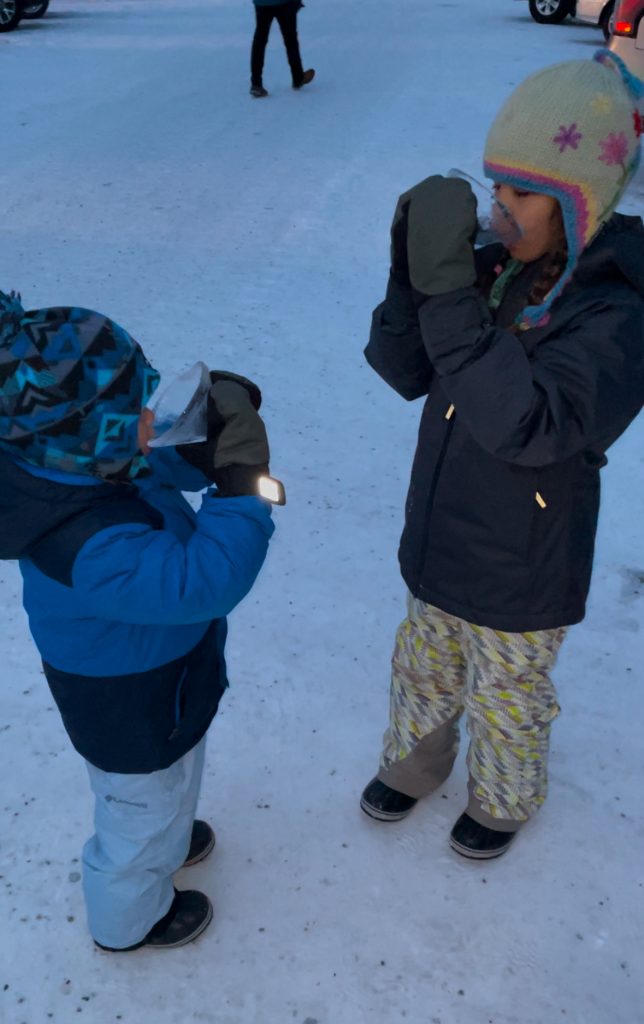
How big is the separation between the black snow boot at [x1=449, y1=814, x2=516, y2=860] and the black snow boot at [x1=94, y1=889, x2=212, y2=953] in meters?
0.56

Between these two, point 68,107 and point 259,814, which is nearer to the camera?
point 259,814

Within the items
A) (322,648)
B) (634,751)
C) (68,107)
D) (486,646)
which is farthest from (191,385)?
(68,107)

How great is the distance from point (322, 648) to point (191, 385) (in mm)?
1293

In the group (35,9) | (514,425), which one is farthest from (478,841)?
(35,9)

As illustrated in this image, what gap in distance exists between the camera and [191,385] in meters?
1.64

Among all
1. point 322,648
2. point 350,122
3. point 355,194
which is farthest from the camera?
point 350,122

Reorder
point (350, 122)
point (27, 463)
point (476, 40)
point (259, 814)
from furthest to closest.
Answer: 1. point (476, 40)
2. point (350, 122)
3. point (259, 814)
4. point (27, 463)

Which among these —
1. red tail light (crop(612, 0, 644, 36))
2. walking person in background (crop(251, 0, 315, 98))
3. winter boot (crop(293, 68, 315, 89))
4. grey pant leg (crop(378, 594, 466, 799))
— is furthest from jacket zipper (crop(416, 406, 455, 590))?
winter boot (crop(293, 68, 315, 89))

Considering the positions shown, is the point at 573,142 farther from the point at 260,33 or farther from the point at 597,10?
the point at 597,10

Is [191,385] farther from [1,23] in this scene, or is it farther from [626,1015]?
[1,23]

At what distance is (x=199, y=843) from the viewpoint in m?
2.18

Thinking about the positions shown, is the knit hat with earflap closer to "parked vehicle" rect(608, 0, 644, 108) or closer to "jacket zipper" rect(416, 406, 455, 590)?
"jacket zipper" rect(416, 406, 455, 590)

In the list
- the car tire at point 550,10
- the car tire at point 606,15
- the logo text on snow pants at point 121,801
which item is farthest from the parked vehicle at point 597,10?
the logo text on snow pants at point 121,801

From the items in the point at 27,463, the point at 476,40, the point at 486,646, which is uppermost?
the point at 27,463
